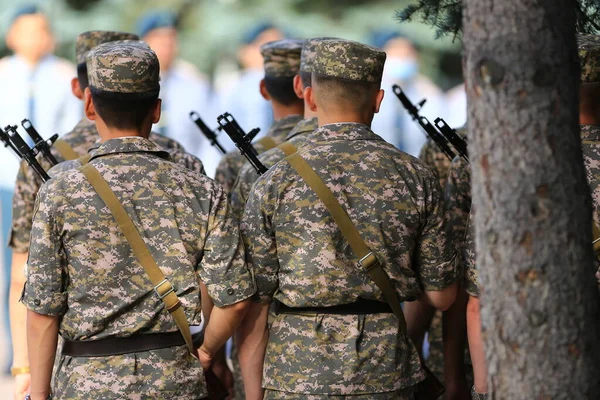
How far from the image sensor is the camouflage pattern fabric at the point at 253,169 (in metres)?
5.02

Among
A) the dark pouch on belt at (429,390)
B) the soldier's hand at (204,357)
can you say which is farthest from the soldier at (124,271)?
the dark pouch on belt at (429,390)

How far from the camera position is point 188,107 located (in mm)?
8031

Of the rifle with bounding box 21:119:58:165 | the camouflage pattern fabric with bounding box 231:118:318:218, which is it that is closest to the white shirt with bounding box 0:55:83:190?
the rifle with bounding box 21:119:58:165

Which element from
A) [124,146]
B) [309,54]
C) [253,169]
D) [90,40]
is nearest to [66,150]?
[90,40]

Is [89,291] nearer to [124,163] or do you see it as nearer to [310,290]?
[124,163]

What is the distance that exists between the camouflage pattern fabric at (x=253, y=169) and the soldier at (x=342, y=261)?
0.97 meters

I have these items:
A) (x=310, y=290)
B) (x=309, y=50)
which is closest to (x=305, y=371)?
(x=310, y=290)

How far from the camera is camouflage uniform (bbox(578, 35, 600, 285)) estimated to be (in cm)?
406

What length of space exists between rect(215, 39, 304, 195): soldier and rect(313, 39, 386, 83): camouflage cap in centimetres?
151

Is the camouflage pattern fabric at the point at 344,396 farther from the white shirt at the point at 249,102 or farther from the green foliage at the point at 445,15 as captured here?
the white shirt at the point at 249,102

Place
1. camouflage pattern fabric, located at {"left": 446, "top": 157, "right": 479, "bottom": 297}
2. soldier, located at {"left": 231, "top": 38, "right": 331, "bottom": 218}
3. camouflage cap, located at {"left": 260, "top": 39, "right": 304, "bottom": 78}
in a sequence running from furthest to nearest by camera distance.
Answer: camouflage cap, located at {"left": 260, "top": 39, "right": 304, "bottom": 78} → camouflage pattern fabric, located at {"left": 446, "top": 157, "right": 479, "bottom": 297} → soldier, located at {"left": 231, "top": 38, "right": 331, "bottom": 218}

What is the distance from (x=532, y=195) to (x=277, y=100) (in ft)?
10.7

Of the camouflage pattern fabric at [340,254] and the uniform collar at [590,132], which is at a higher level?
the uniform collar at [590,132]

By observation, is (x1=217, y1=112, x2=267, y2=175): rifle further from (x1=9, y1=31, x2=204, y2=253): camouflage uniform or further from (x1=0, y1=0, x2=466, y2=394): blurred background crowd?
(x1=0, y1=0, x2=466, y2=394): blurred background crowd
